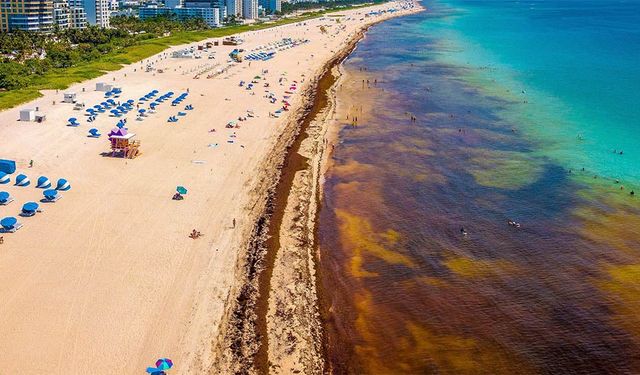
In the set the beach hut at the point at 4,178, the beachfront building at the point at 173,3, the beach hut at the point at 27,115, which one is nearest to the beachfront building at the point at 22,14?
the beach hut at the point at 27,115

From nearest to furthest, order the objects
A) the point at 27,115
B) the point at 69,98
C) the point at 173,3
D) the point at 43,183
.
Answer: the point at 43,183 → the point at 27,115 → the point at 69,98 → the point at 173,3

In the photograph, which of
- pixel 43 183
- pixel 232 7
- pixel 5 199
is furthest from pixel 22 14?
pixel 5 199

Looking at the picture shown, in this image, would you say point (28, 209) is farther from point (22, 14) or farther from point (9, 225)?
point (22, 14)

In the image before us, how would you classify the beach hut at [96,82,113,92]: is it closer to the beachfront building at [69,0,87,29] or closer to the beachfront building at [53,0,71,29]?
the beachfront building at [53,0,71,29]

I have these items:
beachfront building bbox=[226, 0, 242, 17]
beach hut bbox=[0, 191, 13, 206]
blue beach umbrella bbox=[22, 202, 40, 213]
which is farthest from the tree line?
beachfront building bbox=[226, 0, 242, 17]

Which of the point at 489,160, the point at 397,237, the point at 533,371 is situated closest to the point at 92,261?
the point at 397,237

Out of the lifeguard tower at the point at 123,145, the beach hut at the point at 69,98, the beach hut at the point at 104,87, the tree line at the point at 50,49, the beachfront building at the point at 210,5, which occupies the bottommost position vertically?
the lifeguard tower at the point at 123,145

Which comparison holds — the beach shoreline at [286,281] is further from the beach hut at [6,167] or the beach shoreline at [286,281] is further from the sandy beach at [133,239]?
the beach hut at [6,167]

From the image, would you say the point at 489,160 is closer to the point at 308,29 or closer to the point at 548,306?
the point at 548,306
